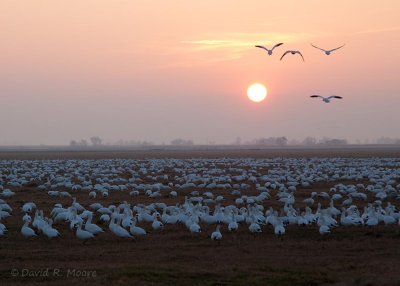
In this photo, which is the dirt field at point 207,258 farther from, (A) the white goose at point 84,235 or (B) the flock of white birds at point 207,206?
(B) the flock of white birds at point 207,206

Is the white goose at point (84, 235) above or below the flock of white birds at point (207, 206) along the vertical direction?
below

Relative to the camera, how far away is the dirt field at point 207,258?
37.7 ft

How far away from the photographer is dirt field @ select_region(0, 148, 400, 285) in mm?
11500

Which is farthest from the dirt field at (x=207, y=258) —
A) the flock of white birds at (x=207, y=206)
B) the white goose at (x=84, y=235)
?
the flock of white birds at (x=207, y=206)

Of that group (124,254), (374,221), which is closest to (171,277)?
(124,254)

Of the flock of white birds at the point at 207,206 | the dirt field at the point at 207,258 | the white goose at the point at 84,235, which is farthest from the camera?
the flock of white birds at the point at 207,206

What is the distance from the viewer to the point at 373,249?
14.6 m

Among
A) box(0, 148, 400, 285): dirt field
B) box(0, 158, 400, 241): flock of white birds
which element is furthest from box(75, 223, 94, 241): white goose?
box(0, 148, 400, 285): dirt field

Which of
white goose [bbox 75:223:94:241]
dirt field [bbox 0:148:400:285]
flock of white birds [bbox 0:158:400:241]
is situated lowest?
dirt field [bbox 0:148:400:285]

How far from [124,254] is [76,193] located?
15.3 meters

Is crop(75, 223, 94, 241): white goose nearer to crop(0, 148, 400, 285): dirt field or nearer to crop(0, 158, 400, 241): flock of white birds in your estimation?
crop(0, 158, 400, 241): flock of white birds

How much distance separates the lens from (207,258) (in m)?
13.6

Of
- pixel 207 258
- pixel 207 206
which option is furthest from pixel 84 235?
Answer: pixel 207 206

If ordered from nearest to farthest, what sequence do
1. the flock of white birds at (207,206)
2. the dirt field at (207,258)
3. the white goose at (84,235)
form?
the dirt field at (207,258) → the white goose at (84,235) → the flock of white birds at (207,206)
